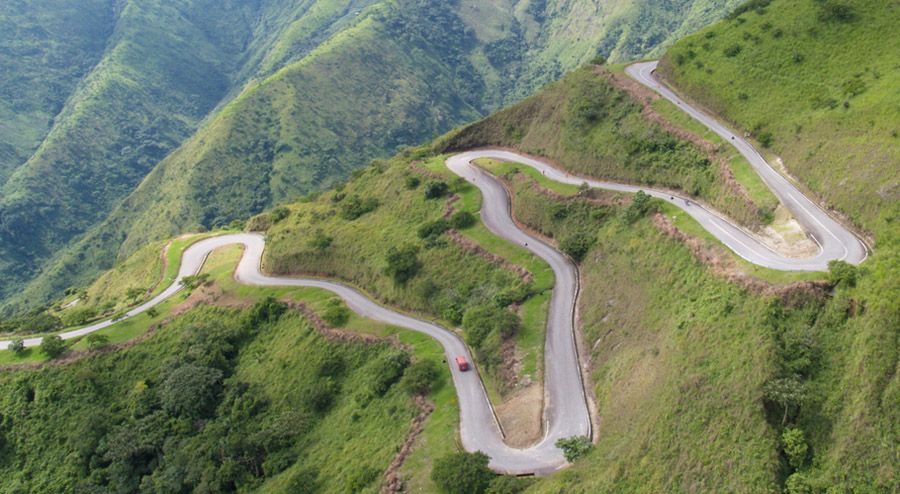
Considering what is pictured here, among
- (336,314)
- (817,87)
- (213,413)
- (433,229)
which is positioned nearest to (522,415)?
(336,314)

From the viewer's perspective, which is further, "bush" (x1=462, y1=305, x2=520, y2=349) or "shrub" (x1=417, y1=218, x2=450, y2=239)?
"shrub" (x1=417, y1=218, x2=450, y2=239)

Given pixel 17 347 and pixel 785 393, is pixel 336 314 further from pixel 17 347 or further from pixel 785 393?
pixel 785 393

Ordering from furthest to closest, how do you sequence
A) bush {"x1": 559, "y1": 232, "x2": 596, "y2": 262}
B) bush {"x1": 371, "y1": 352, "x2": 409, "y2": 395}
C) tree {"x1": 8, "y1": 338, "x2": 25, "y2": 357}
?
tree {"x1": 8, "y1": 338, "x2": 25, "y2": 357}
bush {"x1": 559, "y1": 232, "x2": 596, "y2": 262}
bush {"x1": 371, "y1": 352, "x2": 409, "y2": 395}

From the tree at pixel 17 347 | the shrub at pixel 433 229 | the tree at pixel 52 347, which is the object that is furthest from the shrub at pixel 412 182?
the tree at pixel 17 347

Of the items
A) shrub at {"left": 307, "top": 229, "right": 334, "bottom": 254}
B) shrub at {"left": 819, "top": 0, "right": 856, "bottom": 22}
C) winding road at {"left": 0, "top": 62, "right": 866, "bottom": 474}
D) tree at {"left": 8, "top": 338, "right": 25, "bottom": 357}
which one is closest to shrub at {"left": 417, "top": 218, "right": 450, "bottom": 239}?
winding road at {"left": 0, "top": 62, "right": 866, "bottom": 474}

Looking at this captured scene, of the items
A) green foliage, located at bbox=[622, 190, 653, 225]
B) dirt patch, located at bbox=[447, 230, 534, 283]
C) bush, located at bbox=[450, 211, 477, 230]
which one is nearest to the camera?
green foliage, located at bbox=[622, 190, 653, 225]

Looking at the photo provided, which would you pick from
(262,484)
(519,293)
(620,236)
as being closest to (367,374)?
(262,484)

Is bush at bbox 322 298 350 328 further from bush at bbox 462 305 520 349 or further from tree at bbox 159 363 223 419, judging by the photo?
bush at bbox 462 305 520 349

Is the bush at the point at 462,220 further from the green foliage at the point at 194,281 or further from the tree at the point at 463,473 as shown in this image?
the green foliage at the point at 194,281
